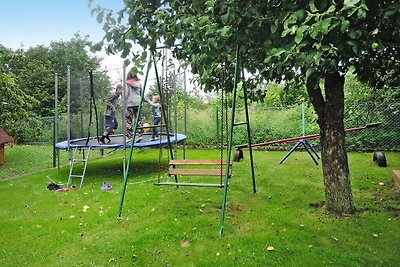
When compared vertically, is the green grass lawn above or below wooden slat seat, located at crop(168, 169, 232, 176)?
below

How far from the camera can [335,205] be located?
397 centimetres

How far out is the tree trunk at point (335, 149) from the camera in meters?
3.89

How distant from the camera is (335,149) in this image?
3887mm

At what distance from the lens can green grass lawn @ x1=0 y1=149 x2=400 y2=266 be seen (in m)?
3.09

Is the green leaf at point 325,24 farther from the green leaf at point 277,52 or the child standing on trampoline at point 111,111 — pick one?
the child standing on trampoline at point 111,111

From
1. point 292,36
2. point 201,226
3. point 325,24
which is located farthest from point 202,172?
point 325,24

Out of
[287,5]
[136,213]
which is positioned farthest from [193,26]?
[136,213]

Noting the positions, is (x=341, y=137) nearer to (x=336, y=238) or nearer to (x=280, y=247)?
(x=336, y=238)

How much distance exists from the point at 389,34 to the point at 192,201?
9.53 ft

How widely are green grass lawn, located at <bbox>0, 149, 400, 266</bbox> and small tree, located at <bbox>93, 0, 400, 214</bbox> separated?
0.54 metres

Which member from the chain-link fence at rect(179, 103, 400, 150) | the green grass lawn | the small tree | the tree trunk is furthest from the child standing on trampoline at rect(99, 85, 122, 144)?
the chain-link fence at rect(179, 103, 400, 150)

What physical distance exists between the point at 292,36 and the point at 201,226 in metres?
2.07

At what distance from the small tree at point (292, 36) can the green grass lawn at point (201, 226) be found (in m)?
0.54

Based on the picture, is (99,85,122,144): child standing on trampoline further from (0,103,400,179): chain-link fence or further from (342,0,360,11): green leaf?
(342,0,360,11): green leaf
